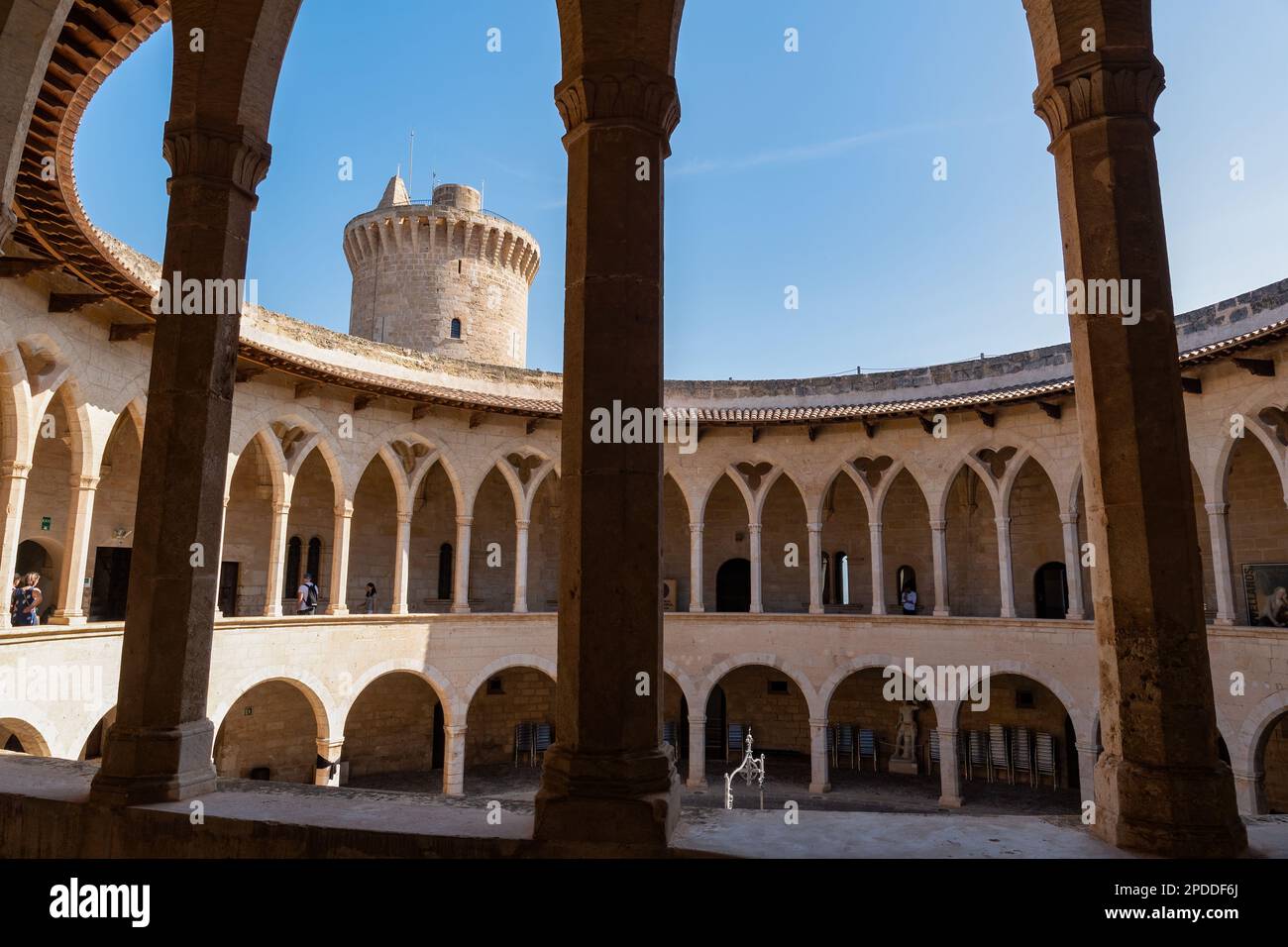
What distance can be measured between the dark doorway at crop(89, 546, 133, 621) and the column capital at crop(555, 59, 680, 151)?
15.7m

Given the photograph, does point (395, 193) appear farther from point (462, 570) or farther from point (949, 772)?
point (949, 772)

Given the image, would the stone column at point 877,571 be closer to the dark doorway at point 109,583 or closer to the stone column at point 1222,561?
the stone column at point 1222,561

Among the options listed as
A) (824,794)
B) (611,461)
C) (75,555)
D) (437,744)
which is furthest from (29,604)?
(824,794)

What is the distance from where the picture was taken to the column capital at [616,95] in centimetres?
429

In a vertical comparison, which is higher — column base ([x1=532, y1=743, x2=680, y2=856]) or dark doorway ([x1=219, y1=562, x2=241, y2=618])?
dark doorway ([x1=219, y1=562, x2=241, y2=618])

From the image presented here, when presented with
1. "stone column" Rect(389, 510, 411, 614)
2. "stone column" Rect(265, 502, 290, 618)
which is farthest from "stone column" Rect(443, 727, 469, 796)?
"stone column" Rect(265, 502, 290, 618)

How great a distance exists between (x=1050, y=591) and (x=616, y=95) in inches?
760

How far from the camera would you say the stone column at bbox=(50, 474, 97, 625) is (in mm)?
12086

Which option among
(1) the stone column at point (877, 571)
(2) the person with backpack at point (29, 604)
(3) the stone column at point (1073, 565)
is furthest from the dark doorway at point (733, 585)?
(2) the person with backpack at point (29, 604)

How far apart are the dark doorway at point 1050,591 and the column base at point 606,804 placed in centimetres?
1892

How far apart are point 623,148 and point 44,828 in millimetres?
4605

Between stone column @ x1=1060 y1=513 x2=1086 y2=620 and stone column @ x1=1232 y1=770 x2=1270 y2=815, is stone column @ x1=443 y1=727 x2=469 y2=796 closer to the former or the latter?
stone column @ x1=1060 y1=513 x2=1086 y2=620

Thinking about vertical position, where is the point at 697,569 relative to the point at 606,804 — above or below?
above

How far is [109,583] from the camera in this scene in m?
16.3
